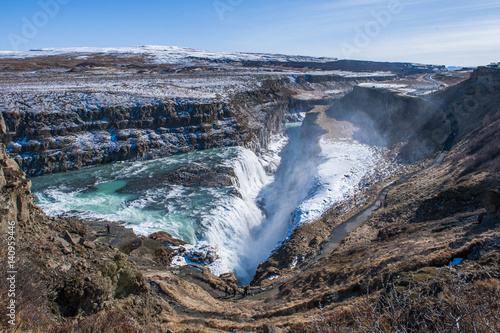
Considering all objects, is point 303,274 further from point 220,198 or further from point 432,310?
point 220,198

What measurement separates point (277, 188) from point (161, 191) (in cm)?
1397

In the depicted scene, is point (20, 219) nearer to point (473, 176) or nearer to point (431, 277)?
point (431, 277)

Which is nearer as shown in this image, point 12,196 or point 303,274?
point 12,196

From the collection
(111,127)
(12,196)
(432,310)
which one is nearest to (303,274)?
(432,310)
